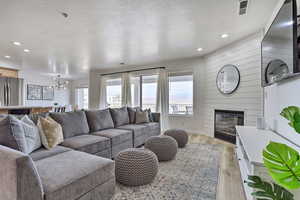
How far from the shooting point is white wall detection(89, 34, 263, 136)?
3.37 meters

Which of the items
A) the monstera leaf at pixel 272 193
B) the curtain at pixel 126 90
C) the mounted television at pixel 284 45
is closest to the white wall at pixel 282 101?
the mounted television at pixel 284 45

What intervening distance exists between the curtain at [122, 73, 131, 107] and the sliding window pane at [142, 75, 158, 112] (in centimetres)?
58

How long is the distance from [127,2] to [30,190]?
2.34 m

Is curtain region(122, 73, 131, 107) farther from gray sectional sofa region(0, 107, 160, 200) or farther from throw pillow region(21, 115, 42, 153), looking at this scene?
throw pillow region(21, 115, 42, 153)

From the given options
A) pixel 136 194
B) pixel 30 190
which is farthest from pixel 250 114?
pixel 30 190

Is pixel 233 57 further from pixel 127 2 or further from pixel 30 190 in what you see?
pixel 30 190

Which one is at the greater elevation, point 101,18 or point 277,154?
point 101,18

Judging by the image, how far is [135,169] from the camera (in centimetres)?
189

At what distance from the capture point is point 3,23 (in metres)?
2.77

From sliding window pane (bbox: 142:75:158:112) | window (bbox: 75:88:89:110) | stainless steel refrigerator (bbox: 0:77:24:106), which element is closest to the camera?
stainless steel refrigerator (bbox: 0:77:24:106)

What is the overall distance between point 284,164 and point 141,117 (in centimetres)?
362

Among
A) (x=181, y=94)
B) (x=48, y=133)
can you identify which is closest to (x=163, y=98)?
(x=181, y=94)

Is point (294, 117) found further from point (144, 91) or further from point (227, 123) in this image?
point (144, 91)

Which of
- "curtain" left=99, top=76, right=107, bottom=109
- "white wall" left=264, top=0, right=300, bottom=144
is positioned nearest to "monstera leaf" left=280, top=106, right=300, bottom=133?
"white wall" left=264, top=0, right=300, bottom=144
